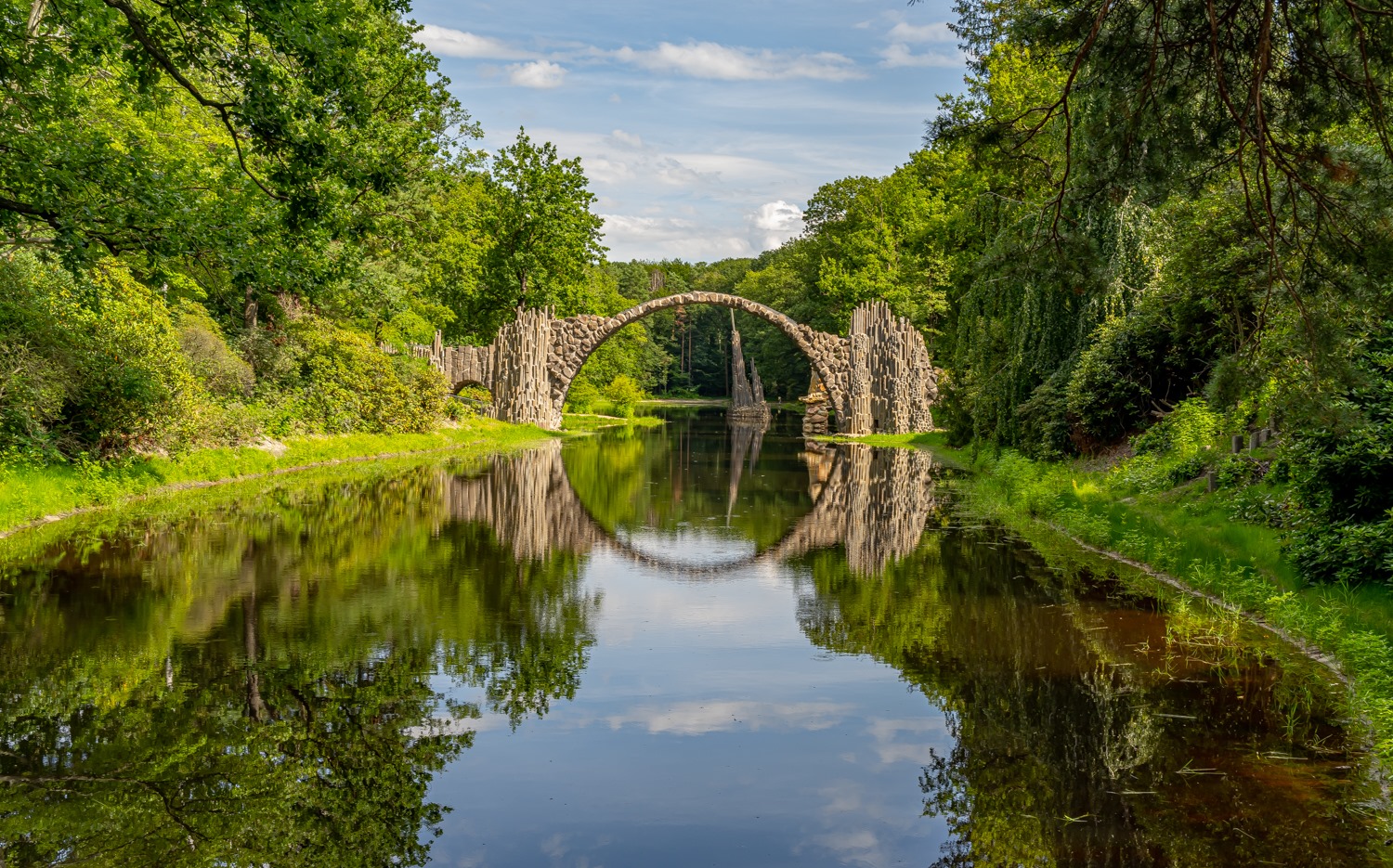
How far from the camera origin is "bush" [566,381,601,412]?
65.5 m

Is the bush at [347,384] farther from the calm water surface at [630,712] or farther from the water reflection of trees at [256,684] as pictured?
the water reflection of trees at [256,684]

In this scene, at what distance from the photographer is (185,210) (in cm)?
1291

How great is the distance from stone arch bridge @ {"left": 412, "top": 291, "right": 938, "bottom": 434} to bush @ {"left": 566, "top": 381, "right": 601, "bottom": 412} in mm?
17254

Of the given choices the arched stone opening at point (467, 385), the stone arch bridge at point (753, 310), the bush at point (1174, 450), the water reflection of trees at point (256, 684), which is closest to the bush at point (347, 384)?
the stone arch bridge at point (753, 310)

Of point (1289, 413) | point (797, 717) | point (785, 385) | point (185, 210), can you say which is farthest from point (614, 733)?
point (785, 385)

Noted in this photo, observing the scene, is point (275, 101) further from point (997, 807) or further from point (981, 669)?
point (997, 807)

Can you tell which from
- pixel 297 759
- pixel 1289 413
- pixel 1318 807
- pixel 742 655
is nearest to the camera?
pixel 1318 807

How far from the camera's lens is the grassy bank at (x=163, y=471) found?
15095mm

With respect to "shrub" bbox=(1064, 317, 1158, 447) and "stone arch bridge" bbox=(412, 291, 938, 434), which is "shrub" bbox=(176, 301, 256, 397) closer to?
"shrub" bbox=(1064, 317, 1158, 447)

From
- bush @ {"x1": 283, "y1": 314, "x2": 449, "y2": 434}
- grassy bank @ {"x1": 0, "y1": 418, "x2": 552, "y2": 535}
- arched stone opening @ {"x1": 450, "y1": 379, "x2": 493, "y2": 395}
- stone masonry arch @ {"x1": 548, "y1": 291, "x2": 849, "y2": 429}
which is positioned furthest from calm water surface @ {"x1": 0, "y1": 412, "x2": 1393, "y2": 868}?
stone masonry arch @ {"x1": 548, "y1": 291, "x2": 849, "y2": 429}

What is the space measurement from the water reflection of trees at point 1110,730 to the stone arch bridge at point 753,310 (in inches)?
1324

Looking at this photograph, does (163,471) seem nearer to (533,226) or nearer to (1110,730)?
(1110,730)

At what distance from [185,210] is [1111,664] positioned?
1111cm

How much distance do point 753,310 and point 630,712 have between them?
40859 millimetres
